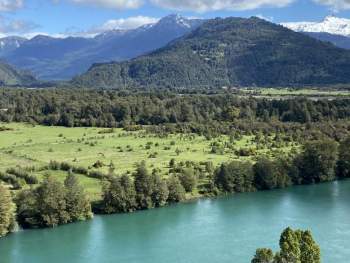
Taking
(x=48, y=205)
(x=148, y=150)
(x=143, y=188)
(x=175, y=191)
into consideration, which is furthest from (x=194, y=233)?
(x=148, y=150)

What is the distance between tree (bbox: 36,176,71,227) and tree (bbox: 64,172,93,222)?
1.72ft

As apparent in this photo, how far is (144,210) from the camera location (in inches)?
2611

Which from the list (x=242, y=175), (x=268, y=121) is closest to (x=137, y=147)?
(x=242, y=175)

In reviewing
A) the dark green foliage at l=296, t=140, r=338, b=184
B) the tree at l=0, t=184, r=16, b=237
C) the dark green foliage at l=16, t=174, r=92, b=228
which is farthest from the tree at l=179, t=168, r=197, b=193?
the tree at l=0, t=184, r=16, b=237

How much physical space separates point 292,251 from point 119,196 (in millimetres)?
31022

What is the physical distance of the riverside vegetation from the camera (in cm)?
6475

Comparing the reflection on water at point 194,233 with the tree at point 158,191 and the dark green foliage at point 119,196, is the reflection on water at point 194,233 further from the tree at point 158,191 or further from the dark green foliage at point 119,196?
the dark green foliage at point 119,196

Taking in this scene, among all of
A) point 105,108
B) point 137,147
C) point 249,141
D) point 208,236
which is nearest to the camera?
point 208,236

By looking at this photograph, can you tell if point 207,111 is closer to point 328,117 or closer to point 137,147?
point 328,117

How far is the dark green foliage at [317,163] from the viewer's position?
80.1 metres

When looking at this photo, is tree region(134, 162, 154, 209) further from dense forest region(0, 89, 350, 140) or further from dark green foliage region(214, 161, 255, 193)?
dense forest region(0, 89, 350, 140)

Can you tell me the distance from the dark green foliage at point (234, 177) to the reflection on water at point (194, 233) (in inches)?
79.5

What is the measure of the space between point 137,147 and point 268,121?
3710 cm

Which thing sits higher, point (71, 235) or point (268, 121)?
point (268, 121)
